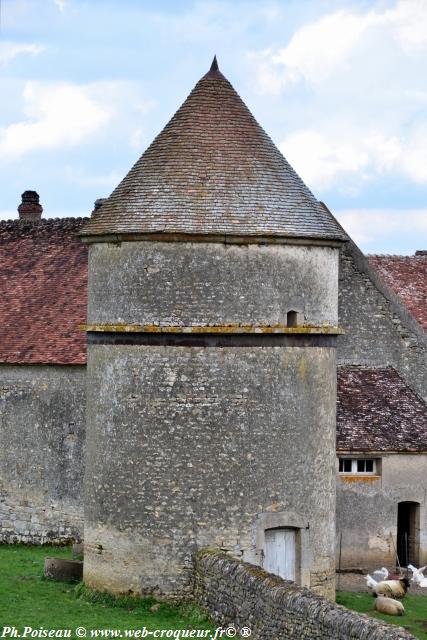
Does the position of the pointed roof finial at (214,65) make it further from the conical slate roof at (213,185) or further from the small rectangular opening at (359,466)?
the small rectangular opening at (359,466)

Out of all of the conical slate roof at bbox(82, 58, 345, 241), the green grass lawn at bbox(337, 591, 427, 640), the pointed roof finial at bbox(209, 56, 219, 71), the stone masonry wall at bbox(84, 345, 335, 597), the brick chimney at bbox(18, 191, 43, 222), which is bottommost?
the green grass lawn at bbox(337, 591, 427, 640)

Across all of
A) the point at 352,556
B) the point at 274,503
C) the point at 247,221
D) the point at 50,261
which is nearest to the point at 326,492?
the point at 274,503

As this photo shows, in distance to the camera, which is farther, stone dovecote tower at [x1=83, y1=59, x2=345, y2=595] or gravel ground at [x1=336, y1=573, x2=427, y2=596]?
gravel ground at [x1=336, y1=573, x2=427, y2=596]

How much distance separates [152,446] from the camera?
21344 millimetres

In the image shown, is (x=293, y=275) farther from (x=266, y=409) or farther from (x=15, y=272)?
(x=15, y=272)

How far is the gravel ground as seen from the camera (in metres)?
25.6

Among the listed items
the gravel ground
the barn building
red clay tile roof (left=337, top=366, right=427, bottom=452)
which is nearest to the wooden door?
the barn building

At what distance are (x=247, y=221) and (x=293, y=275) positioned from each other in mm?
1222

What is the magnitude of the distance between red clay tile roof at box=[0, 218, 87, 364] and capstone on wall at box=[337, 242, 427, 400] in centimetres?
618

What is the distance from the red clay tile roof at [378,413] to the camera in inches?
1121

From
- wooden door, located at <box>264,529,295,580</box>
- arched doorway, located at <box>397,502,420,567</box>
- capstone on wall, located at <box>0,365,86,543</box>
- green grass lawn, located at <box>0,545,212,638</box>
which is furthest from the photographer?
capstone on wall, located at <box>0,365,86,543</box>

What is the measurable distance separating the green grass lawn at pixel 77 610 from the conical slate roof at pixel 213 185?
6.00 metres

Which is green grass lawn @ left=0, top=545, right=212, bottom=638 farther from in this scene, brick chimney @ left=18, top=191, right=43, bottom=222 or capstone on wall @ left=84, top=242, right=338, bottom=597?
brick chimney @ left=18, top=191, right=43, bottom=222

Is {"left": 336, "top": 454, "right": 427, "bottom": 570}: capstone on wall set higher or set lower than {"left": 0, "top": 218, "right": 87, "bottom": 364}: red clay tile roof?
lower
